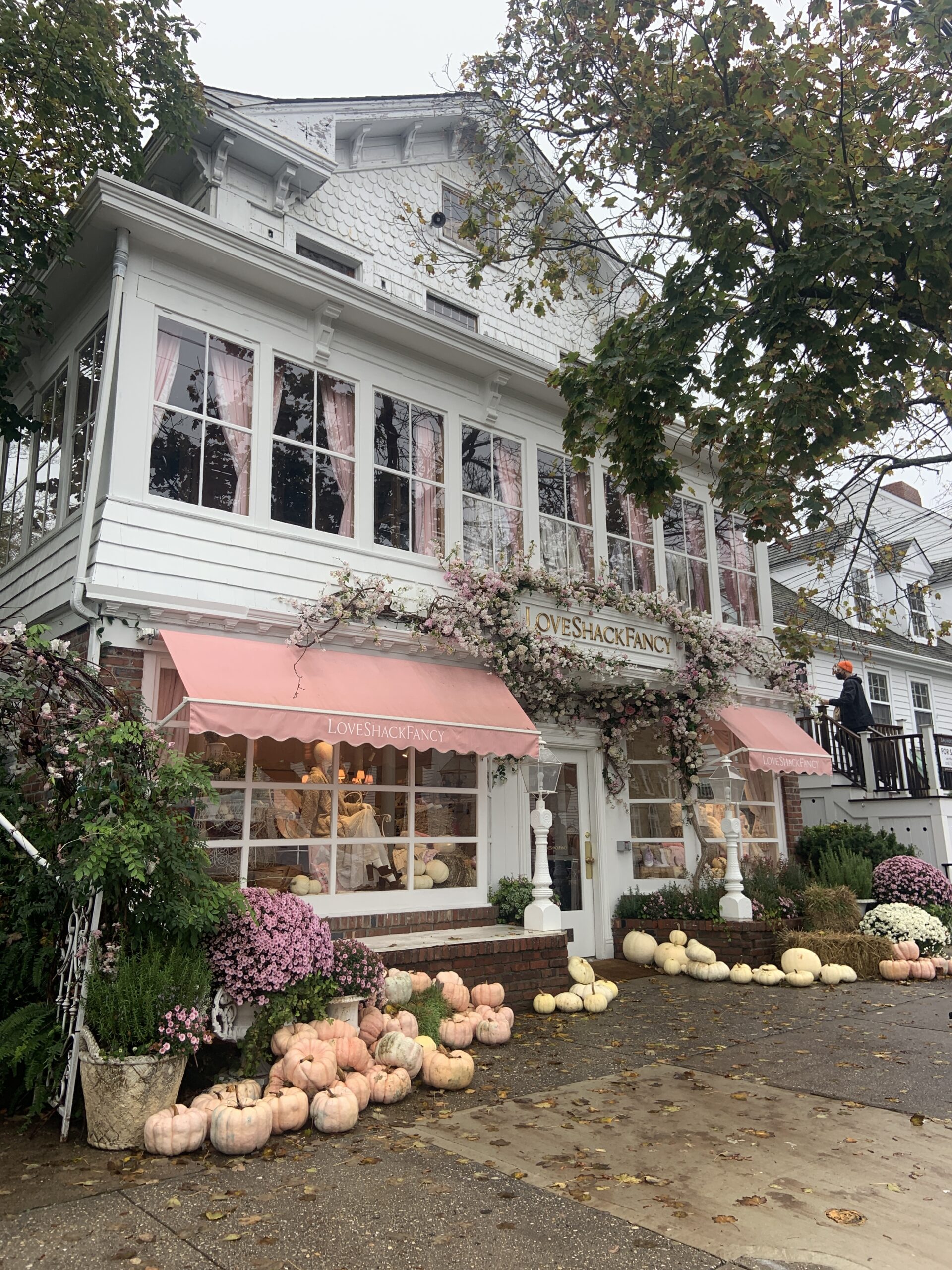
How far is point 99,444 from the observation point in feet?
24.9

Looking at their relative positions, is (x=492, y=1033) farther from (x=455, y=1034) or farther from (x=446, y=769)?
(x=446, y=769)

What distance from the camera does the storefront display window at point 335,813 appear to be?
7758 mm

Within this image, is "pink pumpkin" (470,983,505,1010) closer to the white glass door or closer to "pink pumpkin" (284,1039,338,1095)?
"pink pumpkin" (284,1039,338,1095)

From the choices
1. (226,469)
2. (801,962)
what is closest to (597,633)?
(801,962)

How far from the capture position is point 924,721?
20438 millimetres

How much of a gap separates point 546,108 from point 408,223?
3.74 metres

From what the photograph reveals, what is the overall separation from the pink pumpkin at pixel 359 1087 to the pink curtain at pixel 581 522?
21.9 feet

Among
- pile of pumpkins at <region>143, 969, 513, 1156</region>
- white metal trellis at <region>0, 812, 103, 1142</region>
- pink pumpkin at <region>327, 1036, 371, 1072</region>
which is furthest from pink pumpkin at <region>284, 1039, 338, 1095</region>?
white metal trellis at <region>0, 812, 103, 1142</region>

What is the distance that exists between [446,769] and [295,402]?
3910 millimetres

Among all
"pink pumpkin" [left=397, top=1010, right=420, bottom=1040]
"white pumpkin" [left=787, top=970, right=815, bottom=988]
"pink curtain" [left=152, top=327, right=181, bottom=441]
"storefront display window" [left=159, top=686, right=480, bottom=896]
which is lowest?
"white pumpkin" [left=787, top=970, right=815, bottom=988]

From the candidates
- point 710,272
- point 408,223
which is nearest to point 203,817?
point 710,272

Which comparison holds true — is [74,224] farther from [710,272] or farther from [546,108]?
[710,272]

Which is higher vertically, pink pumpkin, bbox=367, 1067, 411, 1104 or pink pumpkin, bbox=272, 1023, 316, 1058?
pink pumpkin, bbox=272, 1023, 316, 1058

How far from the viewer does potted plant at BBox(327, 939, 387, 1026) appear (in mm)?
6242
